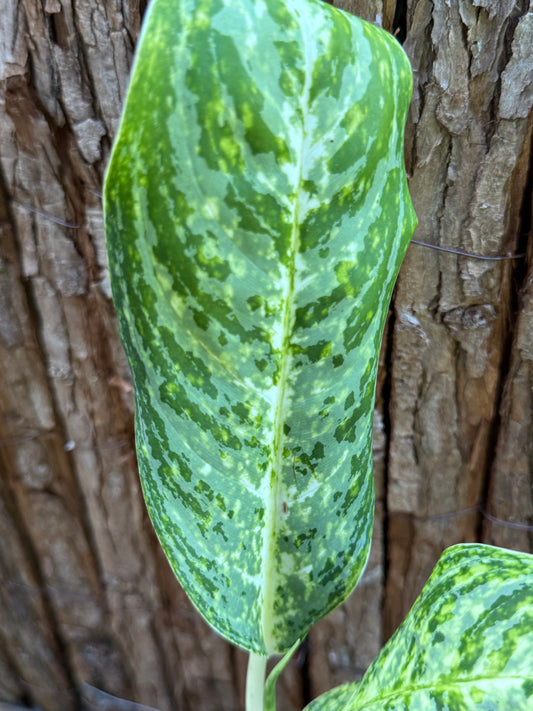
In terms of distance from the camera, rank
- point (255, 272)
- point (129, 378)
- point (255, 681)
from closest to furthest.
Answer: point (255, 272), point (255, 681), point (129, 378)

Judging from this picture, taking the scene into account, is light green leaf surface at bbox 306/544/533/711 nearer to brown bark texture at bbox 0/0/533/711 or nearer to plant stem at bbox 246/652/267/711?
plant stem at bbox 246/652/267/711

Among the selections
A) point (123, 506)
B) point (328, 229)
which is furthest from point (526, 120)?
point (123, 506)

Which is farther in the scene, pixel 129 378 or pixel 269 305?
pixel 129 378

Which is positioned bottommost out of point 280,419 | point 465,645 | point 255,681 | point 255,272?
point 255,681

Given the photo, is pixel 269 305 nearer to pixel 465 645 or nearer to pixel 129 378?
pixel 465 645

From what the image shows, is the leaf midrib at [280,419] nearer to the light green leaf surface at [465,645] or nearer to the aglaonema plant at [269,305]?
the aglaonema plant at [269,305]

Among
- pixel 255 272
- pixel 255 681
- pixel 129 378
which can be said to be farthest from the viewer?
pixel 129 378

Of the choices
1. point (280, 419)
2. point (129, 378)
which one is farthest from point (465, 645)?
point (129, 378)
